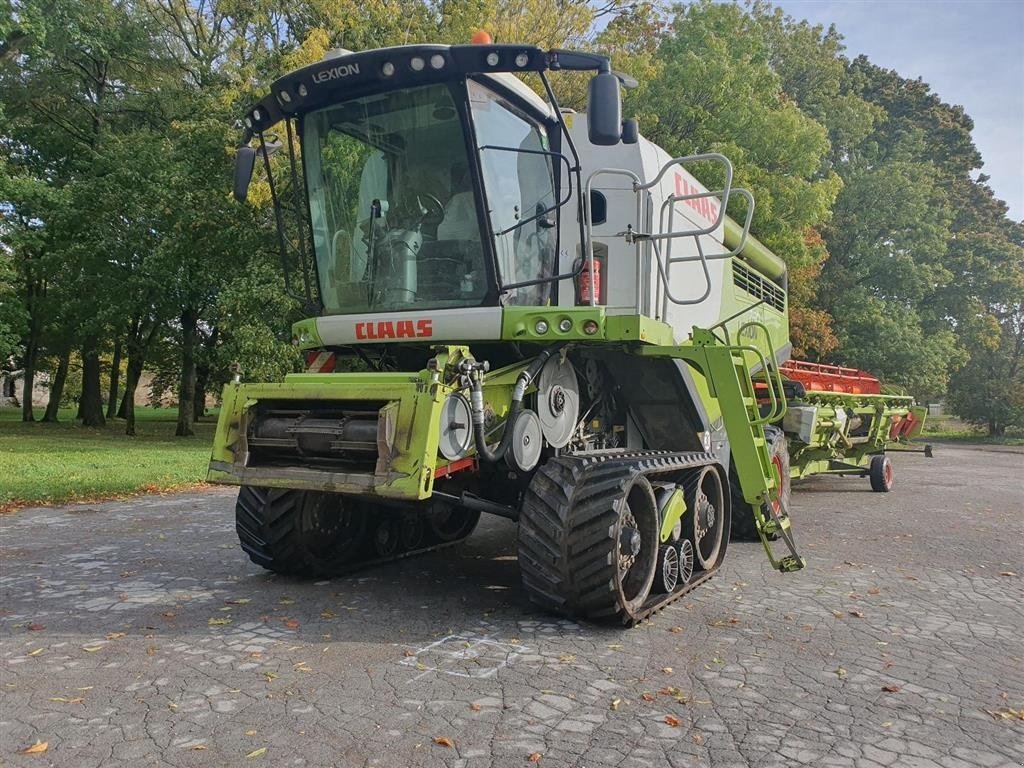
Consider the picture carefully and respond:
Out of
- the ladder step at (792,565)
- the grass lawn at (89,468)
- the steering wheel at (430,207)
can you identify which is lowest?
the grass lawn at (89,468)

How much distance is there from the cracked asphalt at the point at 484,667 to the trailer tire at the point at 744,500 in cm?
62

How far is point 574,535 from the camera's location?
15.2 ft

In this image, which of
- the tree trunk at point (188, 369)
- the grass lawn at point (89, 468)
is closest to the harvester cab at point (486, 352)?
the grass lawn at point (89, 468)

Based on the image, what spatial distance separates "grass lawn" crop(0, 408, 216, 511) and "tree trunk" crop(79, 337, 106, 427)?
28.4 ft

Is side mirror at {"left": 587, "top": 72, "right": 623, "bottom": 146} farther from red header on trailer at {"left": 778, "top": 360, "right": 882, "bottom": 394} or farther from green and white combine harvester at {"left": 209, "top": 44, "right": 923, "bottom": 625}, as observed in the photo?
red header on trailer at {"left": 778, "top": 360, "right": 882, "bottom": 394}

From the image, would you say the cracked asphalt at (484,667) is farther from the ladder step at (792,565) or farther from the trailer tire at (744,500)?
the trailer tire at (744,500)

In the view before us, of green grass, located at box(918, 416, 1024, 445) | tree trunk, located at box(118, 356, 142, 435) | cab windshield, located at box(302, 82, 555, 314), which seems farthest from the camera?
green grass, located at box(918, 416, 1024, 445)

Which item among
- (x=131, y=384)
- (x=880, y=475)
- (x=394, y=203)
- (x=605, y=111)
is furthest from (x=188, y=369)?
(x=605, y=111)

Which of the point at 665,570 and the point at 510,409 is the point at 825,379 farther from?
the point at 510,409

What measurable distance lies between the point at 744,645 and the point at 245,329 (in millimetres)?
13723

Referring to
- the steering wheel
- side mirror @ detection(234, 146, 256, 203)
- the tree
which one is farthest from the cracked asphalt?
the tree

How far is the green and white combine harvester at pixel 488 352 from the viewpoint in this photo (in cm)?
467

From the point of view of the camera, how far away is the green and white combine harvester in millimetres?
4672

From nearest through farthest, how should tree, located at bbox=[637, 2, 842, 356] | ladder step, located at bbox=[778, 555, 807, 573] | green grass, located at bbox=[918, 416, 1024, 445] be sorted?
ladder step, located at bbox=[778, 555, 807, 573], tree, located at bbox=[637, 2, 842, 356], green grass, located at bbox=[918, 416, 1024, 445]
